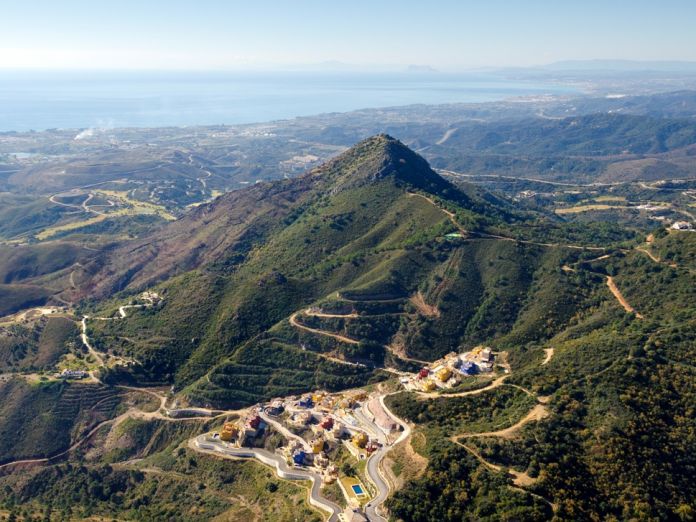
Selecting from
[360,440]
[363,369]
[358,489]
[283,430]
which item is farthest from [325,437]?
[363,369]

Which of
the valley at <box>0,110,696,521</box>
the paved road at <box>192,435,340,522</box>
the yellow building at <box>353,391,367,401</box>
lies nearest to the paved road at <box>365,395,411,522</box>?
the valley at <box>0,110,696,521</box>

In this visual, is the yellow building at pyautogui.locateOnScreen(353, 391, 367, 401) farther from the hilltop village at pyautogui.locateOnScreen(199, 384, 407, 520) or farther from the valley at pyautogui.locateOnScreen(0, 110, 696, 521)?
the valley at pyautogui.locateOnScreen(0, 110, 696, 521)

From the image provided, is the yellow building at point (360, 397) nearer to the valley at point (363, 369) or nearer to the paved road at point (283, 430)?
the valley at point (363, 369)

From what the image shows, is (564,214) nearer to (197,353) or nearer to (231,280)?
(231,280)

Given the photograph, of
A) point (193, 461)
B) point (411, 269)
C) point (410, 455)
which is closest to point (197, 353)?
point (193, 461)

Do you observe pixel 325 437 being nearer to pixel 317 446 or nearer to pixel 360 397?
pixel 317 446

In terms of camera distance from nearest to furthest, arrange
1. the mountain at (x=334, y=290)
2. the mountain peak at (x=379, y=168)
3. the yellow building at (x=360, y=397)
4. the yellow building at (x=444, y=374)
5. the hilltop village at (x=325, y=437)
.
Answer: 1. the hilltop village at (x=325, y=437)
2. the yellow building at (x=444, y=374)
3. the yellow building at (x=360, y=397)
4. the mountain at (x=334, y=290)
5. the mountain peak at (x=379, y=168)

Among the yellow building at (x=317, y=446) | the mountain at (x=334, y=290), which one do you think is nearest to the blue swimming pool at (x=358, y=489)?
the yellow building at (x=317, y=446)
